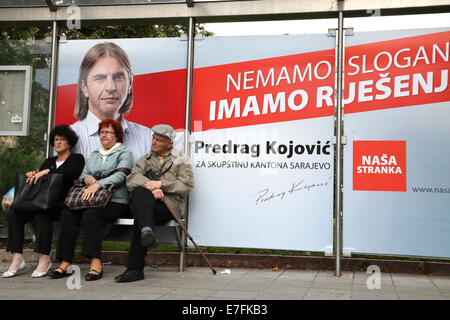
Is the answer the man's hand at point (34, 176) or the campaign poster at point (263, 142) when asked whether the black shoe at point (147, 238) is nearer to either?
the campaign poster at point (263, 142)

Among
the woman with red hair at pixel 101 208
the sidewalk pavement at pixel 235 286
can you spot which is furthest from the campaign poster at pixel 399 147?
the woman with red hair at pixel 101 208

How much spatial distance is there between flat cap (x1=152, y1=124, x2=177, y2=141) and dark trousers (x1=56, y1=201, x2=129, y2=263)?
0.88 meters

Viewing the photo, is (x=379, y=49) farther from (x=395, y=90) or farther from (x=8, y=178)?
(x=8, y=178)

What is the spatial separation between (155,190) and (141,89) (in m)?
1.49

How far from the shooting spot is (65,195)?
5160 millimetres

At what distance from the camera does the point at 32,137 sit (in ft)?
19.7

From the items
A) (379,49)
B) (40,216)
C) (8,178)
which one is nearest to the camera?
(40,216)

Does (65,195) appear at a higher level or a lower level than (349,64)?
lower

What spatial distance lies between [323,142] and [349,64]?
90 centimetres

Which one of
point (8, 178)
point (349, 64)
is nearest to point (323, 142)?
point (349, 64)

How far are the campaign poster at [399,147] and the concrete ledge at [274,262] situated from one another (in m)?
0.24

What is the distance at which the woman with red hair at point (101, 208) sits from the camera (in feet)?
15.4

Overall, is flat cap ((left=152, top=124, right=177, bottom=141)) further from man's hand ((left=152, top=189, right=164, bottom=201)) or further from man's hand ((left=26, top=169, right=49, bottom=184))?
man's hand ((left=26, top=169, right=49, bottom=184))
